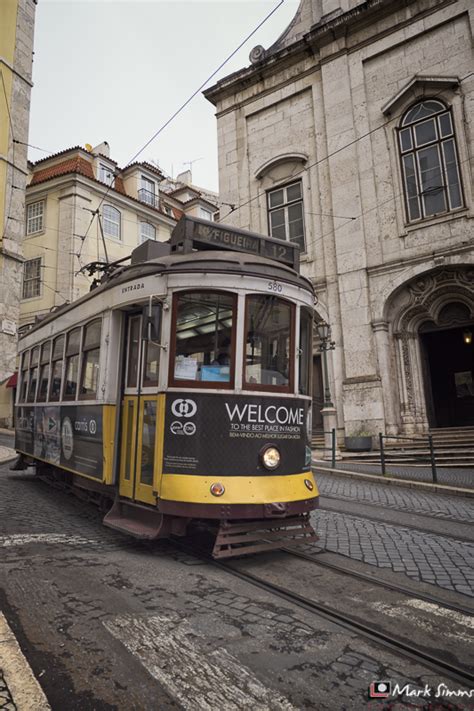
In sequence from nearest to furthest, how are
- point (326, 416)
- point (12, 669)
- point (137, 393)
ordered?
point (12, 669) < point (137, 393) < point (326, 416)

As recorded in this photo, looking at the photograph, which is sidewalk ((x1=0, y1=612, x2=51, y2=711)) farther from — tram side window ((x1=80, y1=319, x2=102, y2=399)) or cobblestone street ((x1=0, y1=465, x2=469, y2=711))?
tram side window ((x1=80, y1=319, x2=102, y2=399))

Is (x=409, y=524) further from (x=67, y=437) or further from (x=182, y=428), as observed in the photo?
(x=67, y=437)

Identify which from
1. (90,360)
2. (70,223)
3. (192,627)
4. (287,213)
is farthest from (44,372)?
(70,223)

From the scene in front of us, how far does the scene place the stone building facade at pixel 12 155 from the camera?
17641 mm

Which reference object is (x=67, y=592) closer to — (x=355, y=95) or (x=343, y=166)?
(x=343, y=166)

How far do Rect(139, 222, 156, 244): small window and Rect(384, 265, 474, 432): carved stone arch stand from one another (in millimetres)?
17942

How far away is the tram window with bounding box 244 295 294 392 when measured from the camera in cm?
491

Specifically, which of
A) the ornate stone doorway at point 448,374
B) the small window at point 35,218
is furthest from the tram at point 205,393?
the small window at point 35,218

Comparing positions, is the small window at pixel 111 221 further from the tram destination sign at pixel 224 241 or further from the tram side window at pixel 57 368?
the tram destination sign at pixel 224 241

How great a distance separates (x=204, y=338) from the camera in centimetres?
488

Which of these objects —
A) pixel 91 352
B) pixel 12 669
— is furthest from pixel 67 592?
pixel 91 352

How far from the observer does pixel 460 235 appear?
12.8 m

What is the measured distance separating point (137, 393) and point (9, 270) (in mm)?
14951

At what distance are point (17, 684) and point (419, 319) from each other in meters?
13.5
